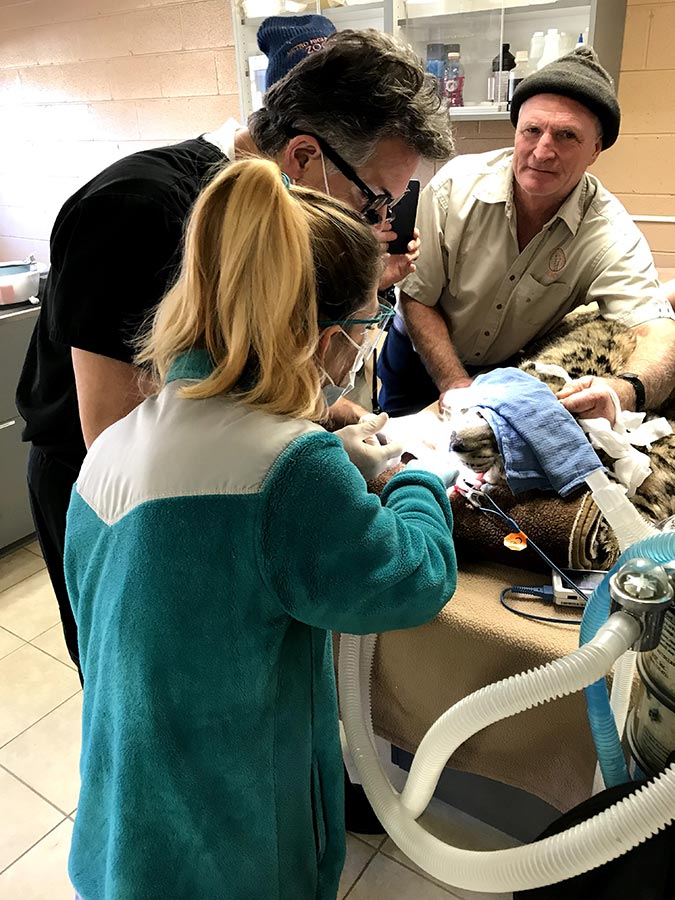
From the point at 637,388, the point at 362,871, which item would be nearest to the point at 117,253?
the point at 637,388

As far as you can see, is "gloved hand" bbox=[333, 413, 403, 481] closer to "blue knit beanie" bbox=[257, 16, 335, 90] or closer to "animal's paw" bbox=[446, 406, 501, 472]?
"animal's paw" bbox=[446, 406, 501, 472]

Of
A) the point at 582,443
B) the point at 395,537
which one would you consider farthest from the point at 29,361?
the point at 582,443

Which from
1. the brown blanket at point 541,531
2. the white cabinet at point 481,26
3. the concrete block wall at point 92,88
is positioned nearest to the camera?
the brown blanket at point 541,531

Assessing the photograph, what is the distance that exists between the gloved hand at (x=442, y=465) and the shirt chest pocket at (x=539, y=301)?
0.73 metres

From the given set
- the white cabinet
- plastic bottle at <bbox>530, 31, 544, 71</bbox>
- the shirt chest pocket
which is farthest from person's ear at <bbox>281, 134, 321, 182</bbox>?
plastic bottle at <bbox>530, 31, 544, 71</bbox>

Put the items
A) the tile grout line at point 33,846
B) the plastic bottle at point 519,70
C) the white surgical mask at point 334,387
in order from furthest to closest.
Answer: the plastic bottle at point 519,70
the tile grout line at point 33,846
the white surgical mask at point 334,387

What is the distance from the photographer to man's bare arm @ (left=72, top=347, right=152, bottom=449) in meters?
1.02

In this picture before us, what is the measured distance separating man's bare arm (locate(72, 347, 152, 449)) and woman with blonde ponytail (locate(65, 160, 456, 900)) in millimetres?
155

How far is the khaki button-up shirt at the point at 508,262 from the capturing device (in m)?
1.72

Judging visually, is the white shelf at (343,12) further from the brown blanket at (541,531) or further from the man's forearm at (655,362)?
the brown blanket at (541,531)

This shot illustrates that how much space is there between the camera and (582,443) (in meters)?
1.10

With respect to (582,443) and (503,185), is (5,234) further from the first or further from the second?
(582,443)

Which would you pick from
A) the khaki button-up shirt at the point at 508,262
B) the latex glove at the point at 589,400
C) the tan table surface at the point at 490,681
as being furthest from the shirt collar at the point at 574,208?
the tan table surface at the point at 490,681

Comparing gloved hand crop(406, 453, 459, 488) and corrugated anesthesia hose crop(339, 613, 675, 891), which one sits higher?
gloved hand crop(406, 453, 459, 488)
